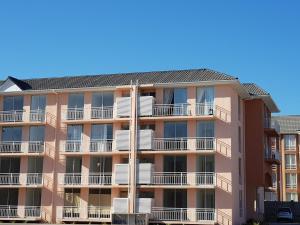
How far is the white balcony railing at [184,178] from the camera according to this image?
1486 inches

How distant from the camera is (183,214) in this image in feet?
124

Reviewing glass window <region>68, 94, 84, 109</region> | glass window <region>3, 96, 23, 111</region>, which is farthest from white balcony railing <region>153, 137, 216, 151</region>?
glass window <region>3, 96, 23, 111</region>

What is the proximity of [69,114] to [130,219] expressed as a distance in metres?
9.98

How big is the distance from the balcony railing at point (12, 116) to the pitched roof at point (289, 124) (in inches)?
1640

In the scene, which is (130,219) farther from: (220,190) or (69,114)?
(69,114)

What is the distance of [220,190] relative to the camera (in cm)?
3753

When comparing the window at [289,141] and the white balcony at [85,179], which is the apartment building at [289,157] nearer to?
the window at [289,141]

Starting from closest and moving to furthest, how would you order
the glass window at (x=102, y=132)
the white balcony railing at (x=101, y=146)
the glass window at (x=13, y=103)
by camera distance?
the white balcony railing at (x=101, y=146) < the glass window at (x=102, y=132) < the glass window at (x=13, y=103)

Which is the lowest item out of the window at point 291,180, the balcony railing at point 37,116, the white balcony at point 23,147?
the window at point 291,180

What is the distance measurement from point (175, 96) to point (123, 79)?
17.2 feet

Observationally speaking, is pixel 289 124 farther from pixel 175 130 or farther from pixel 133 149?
pixel 133 149

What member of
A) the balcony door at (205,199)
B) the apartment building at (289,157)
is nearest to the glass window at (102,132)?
the balcony door at (205,199)

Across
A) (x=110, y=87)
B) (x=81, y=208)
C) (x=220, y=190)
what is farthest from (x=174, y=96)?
(x=81, y=208)

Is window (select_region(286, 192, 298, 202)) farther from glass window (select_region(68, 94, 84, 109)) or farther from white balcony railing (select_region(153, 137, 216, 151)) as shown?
glass window (select_region(68, 94, 84, 109))
